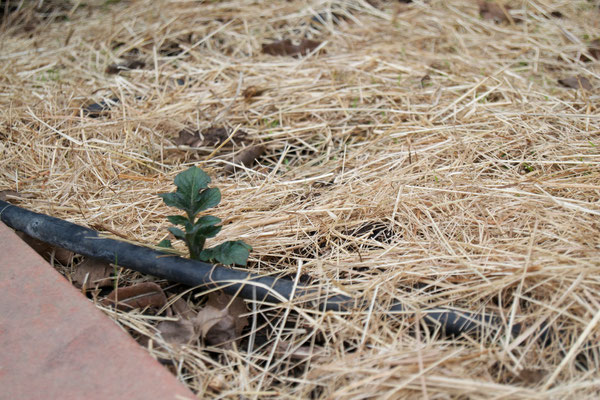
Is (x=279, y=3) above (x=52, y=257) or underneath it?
above

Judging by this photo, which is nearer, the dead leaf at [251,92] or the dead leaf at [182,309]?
the dead leaf at [182,309]

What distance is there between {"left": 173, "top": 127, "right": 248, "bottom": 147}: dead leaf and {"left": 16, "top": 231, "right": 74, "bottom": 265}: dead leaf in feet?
2.44

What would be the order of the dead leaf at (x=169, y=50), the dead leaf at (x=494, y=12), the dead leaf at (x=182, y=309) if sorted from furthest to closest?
1. the dead leaf at (x=494, y=12)
2. the dead leaf at (x=169, y=50)
3. the dead leaf at (x=182, y=309)

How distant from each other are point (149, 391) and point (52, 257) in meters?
0.78

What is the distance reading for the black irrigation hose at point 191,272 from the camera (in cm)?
138

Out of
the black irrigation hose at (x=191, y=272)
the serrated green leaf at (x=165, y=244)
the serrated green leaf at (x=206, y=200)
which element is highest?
the serrated green leaf at (x=206, y=200)

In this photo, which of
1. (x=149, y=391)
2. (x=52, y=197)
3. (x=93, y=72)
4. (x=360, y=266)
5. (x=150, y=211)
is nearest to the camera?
(x=149, y=391)

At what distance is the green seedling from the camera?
61.8 inches

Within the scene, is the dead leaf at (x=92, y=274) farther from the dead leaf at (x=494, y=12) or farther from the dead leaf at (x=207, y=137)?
the dead leaf at (x=494, y=12)

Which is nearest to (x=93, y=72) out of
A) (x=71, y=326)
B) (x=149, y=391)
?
(x=71, y=326)

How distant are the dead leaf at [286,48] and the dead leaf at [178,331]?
1.98m

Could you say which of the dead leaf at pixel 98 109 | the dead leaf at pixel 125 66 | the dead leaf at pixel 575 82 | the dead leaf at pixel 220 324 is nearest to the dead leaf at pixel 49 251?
the dead leaf at pixel 220 324

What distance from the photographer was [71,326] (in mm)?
1369

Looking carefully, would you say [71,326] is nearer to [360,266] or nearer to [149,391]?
[149,391]
